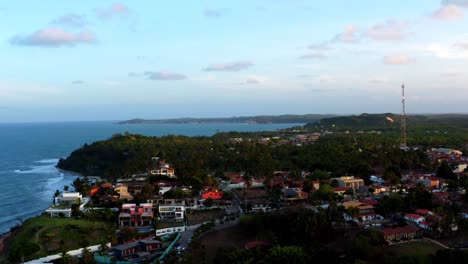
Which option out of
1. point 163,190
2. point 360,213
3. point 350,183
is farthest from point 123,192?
point 360,213

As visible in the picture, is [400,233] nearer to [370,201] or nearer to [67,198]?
[370,201]

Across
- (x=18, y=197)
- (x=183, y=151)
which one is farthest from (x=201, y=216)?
(x=183, y=151)

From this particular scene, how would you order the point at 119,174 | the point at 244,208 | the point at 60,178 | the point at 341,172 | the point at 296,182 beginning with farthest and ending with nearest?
the point at 60,178 < the point at 119,174 < the point at 341,172 < the point at 296,182 < the point at 244,208

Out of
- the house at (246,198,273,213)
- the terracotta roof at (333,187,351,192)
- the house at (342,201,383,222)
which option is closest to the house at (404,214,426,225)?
the house at (342,201,383,222)

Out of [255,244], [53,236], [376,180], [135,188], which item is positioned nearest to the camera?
[255,244]

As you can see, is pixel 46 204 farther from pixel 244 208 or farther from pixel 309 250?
pixel 309 250

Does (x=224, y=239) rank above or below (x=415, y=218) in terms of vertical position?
below
